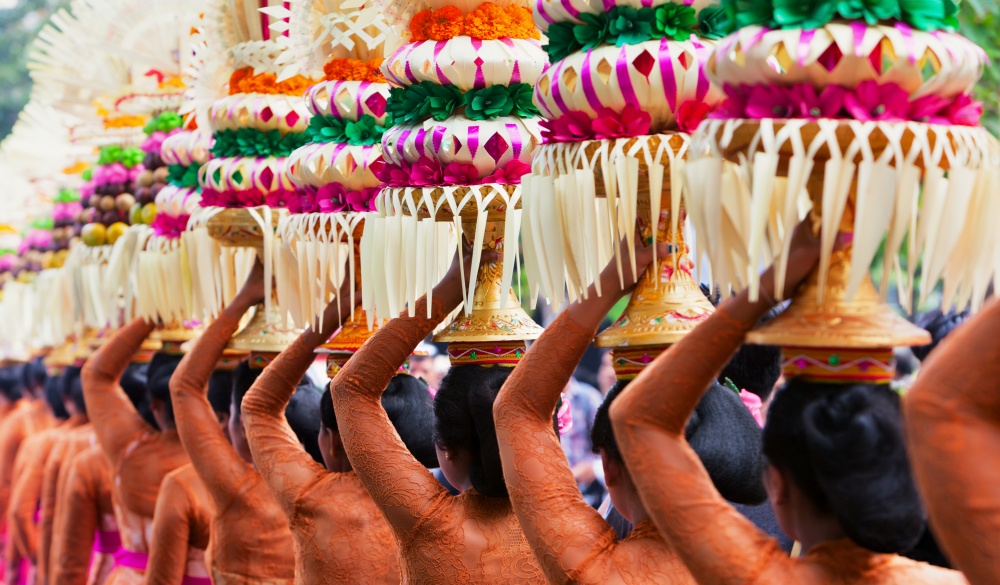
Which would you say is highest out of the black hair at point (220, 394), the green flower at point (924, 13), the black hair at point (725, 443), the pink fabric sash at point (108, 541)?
the green flower at point (924, 13)

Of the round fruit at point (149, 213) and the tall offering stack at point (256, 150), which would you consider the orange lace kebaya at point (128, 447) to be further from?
the tall offering stack at point (256, 150)

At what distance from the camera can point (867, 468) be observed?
76.8 inches

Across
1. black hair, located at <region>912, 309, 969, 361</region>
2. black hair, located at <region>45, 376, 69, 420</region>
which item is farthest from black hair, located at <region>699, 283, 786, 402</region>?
black hair, located at <region>45, 376, 69, 420</region>

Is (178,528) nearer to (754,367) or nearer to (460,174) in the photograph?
(460,174)

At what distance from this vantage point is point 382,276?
10.9 ft

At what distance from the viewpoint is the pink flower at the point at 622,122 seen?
2520 millimetres

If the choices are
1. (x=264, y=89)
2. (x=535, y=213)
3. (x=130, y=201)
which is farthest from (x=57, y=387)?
(x=535, y=213)

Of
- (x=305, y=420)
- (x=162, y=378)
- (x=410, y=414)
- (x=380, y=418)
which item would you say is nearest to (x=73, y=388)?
(x=162, y=378)

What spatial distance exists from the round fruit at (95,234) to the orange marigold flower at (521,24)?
3578 millimetres

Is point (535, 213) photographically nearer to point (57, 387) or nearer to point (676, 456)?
point (676, 456)

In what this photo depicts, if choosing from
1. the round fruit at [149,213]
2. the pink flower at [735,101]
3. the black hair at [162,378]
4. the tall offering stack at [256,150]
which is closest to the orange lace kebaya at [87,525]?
the black hair at [162,378]

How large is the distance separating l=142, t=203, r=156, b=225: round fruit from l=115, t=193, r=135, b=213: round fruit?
38 cm

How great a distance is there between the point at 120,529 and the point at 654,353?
367 cm

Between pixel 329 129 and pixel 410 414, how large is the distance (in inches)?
35.3
